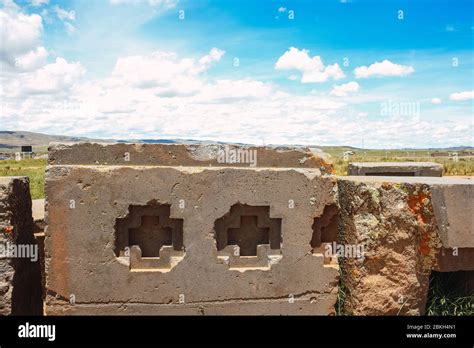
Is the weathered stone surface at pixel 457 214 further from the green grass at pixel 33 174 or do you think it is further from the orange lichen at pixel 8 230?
the green grass at pixel 33 174

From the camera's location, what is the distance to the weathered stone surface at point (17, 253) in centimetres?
414

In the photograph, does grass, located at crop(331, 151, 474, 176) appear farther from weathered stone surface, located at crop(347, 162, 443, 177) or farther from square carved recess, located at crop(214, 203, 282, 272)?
square carved recess, located at crop(214, 203, 282, 272)

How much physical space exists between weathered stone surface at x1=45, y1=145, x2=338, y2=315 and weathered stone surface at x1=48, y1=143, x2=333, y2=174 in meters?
0.14

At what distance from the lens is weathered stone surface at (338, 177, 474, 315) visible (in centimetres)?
429

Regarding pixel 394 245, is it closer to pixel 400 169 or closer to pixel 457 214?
pixel 457 214

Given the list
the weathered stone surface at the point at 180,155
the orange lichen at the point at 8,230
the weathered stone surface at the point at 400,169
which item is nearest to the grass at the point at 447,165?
the weathered stone surface at the point at 400,169

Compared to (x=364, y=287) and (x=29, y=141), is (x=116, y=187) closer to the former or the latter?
(x=364, y=287)

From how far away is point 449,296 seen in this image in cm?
470

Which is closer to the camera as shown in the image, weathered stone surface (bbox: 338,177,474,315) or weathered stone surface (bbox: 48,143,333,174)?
weathered stone surface (bbox: 338,177,474,315)

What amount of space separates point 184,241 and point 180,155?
0.83 metres

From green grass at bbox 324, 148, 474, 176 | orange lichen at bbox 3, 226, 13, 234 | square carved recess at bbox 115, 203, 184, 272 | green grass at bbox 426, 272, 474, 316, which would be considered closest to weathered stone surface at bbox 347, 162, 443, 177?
green grass at bbox 324, 148, 474, 176

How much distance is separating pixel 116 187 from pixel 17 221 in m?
1.00

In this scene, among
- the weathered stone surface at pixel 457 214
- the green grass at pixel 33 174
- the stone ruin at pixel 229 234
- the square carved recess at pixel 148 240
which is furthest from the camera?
the green grass at pixel 33 174

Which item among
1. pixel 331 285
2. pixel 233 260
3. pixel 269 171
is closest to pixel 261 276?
pixel 233 260
